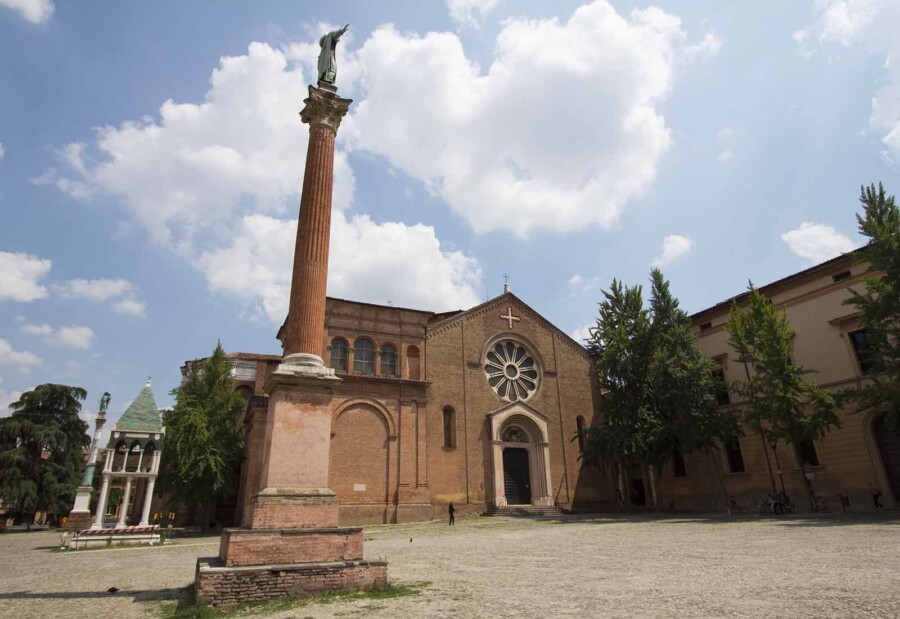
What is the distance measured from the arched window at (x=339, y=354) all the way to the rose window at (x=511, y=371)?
26.4 ft

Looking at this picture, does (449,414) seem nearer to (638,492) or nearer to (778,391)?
(638,492)

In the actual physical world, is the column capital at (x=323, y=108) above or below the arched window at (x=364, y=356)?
above

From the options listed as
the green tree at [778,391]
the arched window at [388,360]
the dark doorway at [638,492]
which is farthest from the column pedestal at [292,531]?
the dark doorway at [638,492]

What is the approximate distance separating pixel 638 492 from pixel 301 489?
2957 cm

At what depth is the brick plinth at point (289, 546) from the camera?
27.6 feet

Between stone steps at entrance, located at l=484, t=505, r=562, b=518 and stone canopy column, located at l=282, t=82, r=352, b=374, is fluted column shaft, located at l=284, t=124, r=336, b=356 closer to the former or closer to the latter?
stone canopy column, located at l=282, t=82, r=352, b=374

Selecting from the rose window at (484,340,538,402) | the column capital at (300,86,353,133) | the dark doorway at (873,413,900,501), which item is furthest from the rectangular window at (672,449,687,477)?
the column capital at (300,86,353,133)

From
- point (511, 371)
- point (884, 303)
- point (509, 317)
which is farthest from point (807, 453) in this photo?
point (509, 317)

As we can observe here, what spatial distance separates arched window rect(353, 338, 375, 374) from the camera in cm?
2816

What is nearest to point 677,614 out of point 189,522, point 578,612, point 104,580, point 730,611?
point 730,611

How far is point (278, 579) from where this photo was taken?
322 inches

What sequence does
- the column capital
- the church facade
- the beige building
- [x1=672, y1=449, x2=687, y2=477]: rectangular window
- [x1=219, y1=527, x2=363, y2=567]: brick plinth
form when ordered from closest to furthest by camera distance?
[x1=219, y1=527, x2=363, y2=567]: brick plinth → the column capital → the beige building → the church facade → [x1=672, y1=449, x2=687, y2=477]: rectangular window

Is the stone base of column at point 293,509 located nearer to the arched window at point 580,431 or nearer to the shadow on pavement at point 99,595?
the shadow on pavement at point 99,595

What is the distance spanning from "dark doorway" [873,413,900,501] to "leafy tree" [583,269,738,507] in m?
Result: 5.46
